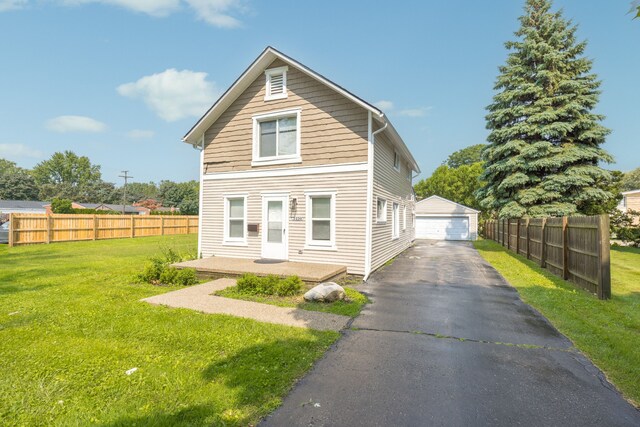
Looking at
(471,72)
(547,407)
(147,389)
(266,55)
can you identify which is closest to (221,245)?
(266,55)

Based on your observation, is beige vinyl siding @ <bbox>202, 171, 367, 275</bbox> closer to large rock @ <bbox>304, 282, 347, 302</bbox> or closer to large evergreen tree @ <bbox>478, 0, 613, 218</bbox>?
large rock @ <bbox>304, 282, 347, 302</bbox>

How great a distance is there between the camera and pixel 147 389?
3154mm

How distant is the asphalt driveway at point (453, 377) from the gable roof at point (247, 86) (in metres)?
6.12

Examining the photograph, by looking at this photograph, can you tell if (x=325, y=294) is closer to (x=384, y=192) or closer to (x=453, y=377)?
(x=453, y=377)

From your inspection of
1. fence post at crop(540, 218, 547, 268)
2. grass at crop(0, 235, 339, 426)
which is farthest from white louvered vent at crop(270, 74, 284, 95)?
fence post at crop(540, 218, 547, 268)

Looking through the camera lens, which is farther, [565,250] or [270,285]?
[565,250]

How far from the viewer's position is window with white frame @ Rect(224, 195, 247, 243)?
11.4m

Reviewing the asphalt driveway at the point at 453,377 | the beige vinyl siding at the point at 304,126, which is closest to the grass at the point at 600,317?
the asphalt driveway at the point at 453,377

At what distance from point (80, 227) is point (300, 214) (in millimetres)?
17893

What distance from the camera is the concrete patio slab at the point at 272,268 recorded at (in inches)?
322

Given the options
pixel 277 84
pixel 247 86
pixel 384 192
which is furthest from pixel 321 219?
pixel 247 86

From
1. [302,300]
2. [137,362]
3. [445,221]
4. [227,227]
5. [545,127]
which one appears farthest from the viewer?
[445,221]

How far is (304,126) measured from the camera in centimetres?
1035

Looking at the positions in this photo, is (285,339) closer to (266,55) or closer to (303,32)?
(266,55)
